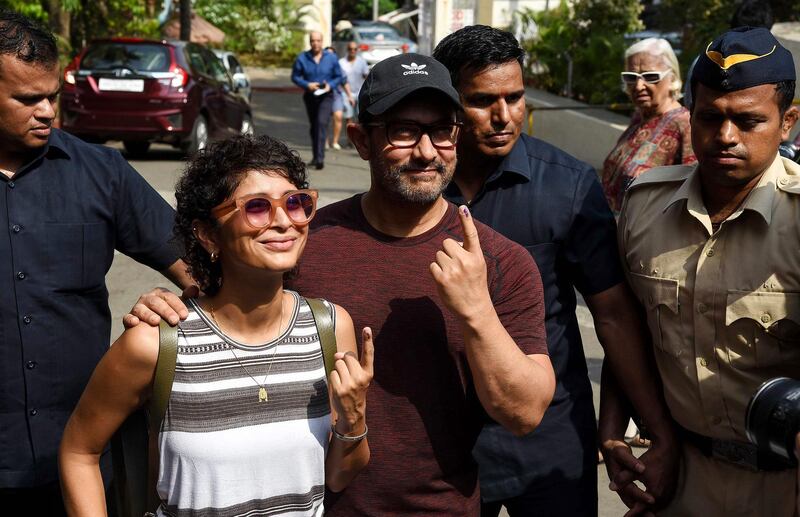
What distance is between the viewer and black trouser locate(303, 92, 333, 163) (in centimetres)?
1539

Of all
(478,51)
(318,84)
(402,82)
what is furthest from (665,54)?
(318,84)

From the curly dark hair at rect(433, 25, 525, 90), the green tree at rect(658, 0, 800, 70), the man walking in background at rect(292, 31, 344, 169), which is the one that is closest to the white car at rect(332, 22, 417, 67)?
the green tree at rect(658, 0, 800, 70)

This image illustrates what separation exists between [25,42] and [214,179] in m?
1.05

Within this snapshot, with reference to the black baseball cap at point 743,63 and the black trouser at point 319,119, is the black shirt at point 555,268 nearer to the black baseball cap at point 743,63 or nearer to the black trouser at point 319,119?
the black baseball cap at point 743,63

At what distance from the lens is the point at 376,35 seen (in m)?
31.2

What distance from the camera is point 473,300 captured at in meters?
2.50

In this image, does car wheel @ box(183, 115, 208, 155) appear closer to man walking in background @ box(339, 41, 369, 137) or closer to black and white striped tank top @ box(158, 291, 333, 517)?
man walking in background @ box(339, 41, 369, 137)

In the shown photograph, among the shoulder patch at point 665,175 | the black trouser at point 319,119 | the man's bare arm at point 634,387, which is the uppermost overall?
the shoulder patch at point 665,175

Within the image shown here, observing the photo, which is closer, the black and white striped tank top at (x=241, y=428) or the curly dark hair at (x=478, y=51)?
the black and white striped tank top at (x=241, y=428)

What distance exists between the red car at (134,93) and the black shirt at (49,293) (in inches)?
454

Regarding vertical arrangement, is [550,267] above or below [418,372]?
above

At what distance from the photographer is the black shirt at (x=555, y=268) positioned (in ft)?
10.4

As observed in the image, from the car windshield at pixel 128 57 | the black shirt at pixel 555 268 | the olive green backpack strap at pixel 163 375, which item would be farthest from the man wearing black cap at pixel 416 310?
the car windshield at pixel 128 57

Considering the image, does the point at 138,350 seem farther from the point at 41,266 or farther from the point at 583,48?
the point at 583,48
